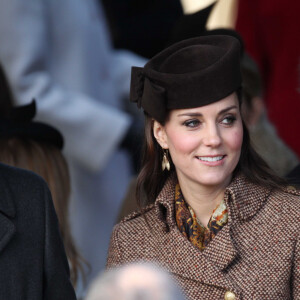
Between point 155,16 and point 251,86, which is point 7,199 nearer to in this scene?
point 251,86

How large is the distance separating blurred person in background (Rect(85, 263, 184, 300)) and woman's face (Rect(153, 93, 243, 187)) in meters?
1.22

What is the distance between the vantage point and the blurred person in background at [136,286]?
1.37 metres

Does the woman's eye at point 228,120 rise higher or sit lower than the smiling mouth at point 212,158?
higher

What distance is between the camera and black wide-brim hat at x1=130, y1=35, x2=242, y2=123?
8.49ft

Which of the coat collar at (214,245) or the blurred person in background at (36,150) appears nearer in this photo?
the coat collar at (214,245)

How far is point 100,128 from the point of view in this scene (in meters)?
4.20

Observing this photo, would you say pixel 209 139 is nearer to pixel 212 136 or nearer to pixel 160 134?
pixel 212 136

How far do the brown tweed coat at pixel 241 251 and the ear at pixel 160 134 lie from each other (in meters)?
0.21

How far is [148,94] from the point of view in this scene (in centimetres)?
269

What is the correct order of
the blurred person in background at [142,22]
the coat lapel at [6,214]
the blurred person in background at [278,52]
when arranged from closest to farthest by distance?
the coat lapel at [6,214]
the blurred person in background at [278,52]
the blurred person in background at [142,22]

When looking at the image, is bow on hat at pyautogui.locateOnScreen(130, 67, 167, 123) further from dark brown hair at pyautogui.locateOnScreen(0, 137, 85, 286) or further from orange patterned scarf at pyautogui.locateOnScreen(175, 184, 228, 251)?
dark brown hair at pyautogui.locateOnScreen(0, 137, 85, 286)

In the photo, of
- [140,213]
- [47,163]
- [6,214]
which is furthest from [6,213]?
[47,163]

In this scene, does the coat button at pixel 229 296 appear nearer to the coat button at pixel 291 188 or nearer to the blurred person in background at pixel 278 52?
the coat button at pixel 291 188

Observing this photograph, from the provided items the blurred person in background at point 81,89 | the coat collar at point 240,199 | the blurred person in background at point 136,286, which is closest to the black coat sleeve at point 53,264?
the coat collar at point 240,199
